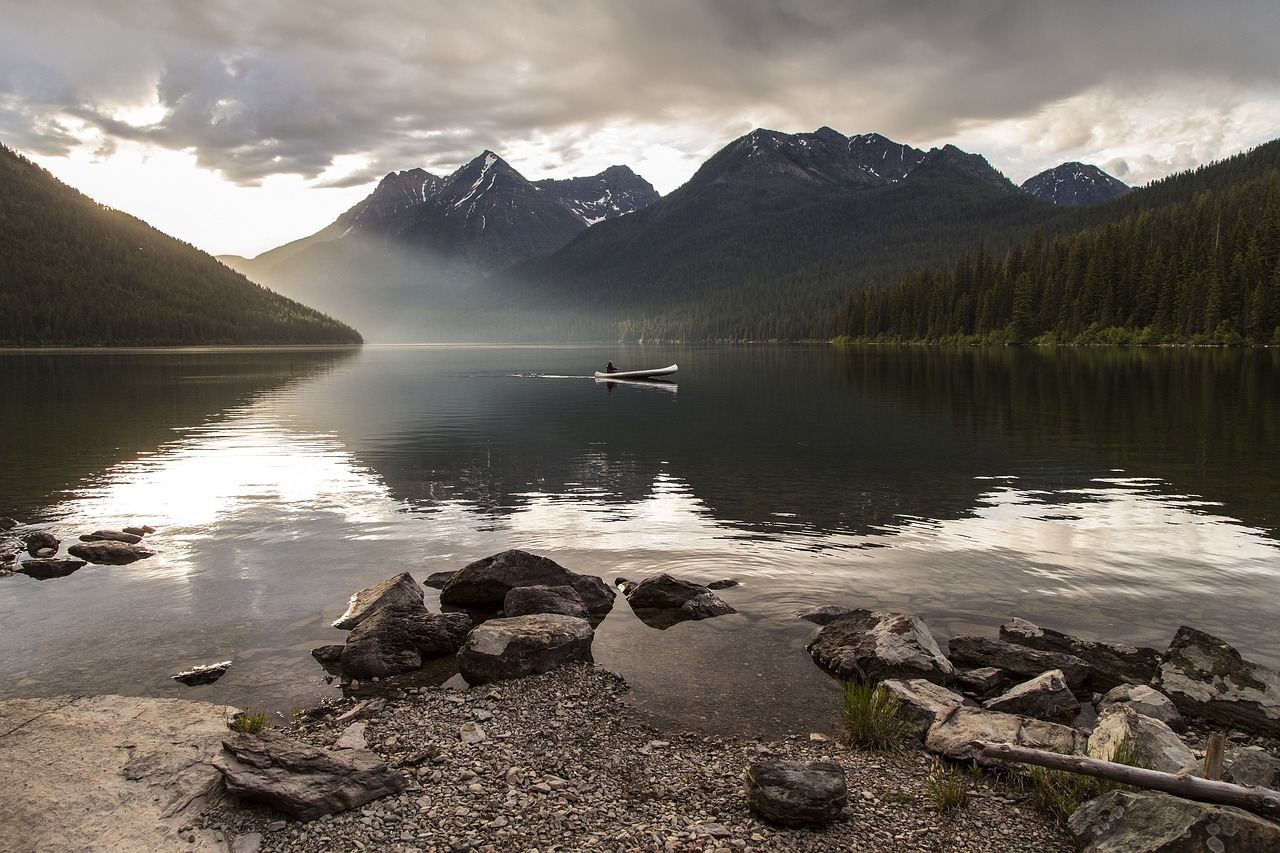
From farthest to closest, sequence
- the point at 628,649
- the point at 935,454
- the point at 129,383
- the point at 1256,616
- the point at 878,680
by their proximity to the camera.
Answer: the point at 129,383 < the point at 935,454 < the point at 1256,616 < the point at 628,649 < the point at 878,680

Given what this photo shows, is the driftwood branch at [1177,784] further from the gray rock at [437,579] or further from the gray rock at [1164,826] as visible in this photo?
the gray rock at [437,579]

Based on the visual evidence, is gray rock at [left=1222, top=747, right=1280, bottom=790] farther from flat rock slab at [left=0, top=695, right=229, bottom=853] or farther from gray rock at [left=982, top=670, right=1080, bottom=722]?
flat rock slab at [left=0, top=695, right=229, bottom=853]

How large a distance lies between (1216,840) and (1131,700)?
166 inches

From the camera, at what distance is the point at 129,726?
9.40m

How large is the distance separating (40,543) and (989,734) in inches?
863

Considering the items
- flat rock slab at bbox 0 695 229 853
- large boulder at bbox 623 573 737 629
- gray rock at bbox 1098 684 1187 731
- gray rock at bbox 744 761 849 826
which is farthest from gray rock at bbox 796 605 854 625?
flat rock slab at bbox 0 695 229 853

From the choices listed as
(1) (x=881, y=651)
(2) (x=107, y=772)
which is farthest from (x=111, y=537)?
(1) (x=881, y=651)

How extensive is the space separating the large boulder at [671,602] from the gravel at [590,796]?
3.96 meters

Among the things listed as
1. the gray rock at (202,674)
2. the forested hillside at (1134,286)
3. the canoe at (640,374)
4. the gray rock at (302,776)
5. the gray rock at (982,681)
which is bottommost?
the gray rock at (982,681)

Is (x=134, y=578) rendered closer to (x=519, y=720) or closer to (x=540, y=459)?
(x=519, y=720)

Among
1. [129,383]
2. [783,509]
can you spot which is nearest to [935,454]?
[783,509]

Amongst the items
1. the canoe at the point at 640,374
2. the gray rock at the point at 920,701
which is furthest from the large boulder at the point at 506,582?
the canoe at the point at 640,374

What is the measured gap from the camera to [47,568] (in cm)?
1664

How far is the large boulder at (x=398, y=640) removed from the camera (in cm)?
1183
